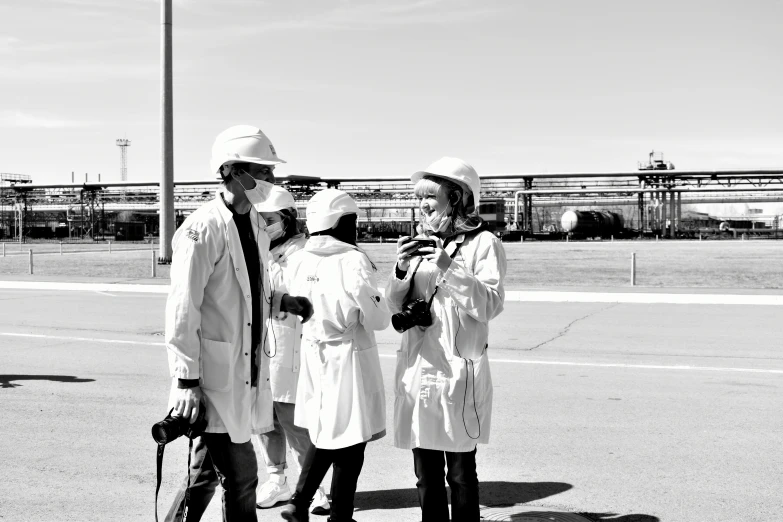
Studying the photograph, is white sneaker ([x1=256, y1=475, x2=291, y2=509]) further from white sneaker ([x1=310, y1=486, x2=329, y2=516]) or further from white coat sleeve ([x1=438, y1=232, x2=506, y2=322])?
white coat sleeve ([x1=438, y1=232, x2=506, y2=322])

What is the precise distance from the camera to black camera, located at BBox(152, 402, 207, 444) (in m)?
3.14

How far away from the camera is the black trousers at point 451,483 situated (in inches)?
149

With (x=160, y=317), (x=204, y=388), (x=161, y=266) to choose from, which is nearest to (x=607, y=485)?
(x=204, y=388)

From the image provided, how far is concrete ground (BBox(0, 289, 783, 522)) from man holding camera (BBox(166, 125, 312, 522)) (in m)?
1.29

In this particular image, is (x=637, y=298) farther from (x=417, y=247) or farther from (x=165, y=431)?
(x=165, y=431)

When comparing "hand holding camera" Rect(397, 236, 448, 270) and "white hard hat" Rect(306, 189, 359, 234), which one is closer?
"hand holding camera" Rect(397, 236, 448, 270)

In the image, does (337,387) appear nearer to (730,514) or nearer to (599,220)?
(730,514)

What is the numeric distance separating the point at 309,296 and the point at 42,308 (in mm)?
13190

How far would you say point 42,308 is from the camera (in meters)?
15.8

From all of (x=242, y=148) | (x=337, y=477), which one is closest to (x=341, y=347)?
(x=337, y=477)

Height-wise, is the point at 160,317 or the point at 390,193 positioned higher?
the point at 390,193

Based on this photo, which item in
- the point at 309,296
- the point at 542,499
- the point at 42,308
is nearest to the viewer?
the point at 309,296

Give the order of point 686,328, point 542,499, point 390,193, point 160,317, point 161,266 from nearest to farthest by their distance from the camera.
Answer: point 542,499 → point 686,328 → point 160,317 → point 161,266 → point 390,193

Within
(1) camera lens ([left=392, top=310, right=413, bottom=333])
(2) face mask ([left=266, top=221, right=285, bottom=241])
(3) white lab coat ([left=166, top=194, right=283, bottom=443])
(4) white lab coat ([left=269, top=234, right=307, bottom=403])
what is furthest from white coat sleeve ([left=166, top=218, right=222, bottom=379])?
(2) face mask ([left=266, top=221, right=285, bottom=241])
